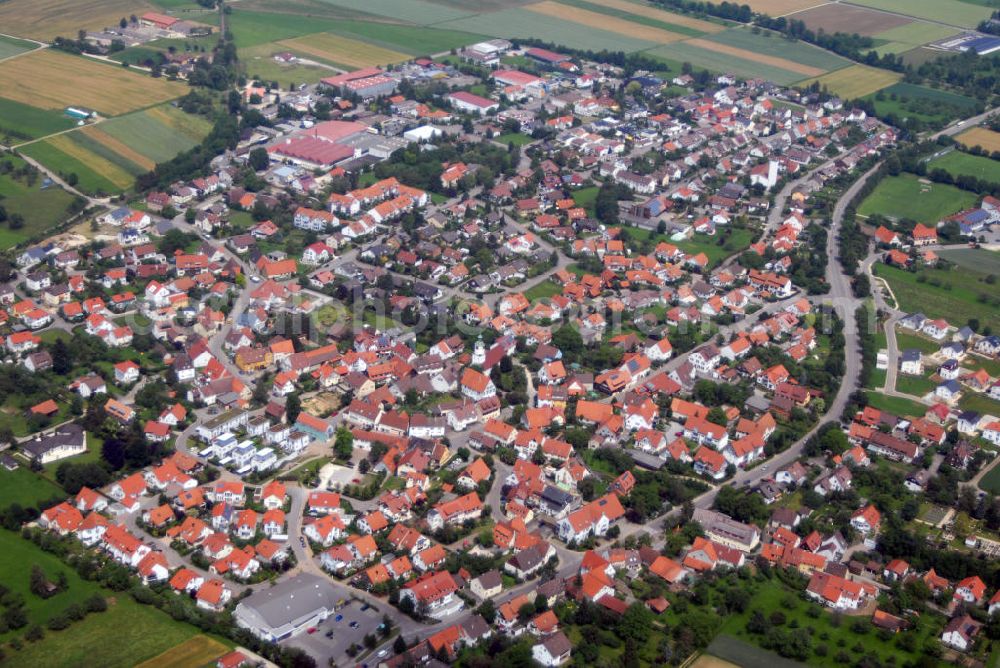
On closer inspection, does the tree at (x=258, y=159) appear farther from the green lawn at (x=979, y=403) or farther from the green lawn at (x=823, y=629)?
the green lawn at (x=823, y=629)

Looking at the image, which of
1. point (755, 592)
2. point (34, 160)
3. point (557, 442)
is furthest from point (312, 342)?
point (34, 160)

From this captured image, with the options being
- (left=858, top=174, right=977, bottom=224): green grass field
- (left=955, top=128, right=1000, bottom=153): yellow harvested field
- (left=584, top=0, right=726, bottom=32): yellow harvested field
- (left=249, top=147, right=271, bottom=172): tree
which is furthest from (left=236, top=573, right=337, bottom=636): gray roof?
(left=584, top=0, right=726, bottom=32): yellow harvested field

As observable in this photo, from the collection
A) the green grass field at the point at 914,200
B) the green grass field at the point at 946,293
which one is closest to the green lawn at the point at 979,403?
the green grass field at the point at 946,293

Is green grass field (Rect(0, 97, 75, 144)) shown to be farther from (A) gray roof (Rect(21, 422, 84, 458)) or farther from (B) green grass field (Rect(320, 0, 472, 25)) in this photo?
(B) green grass field (Rect(320, 0, 472, 25))

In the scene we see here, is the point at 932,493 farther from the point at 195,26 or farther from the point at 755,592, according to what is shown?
the point at 195,26

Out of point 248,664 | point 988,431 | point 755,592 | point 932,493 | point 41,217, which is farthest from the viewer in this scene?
point 41,217
